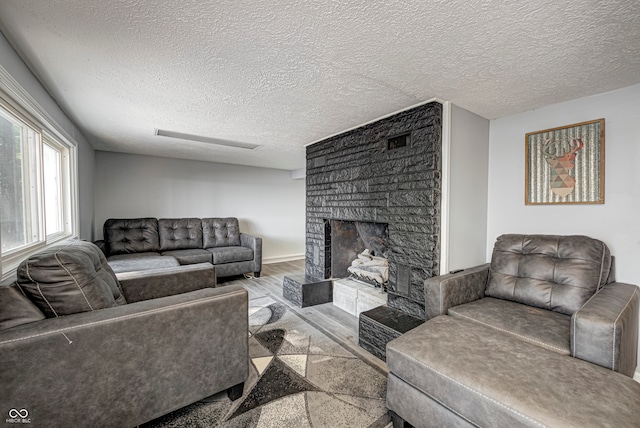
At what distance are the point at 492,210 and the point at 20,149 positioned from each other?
3.75 metres

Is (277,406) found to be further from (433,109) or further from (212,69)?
(433,109)

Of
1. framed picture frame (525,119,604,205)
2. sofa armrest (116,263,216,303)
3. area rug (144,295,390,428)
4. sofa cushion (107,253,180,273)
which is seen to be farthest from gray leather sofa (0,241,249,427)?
framed picture frame (525,119,604,205)

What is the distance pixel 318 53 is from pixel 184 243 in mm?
3714

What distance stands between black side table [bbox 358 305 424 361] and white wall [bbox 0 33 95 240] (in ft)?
8.71

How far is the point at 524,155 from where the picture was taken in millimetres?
2232

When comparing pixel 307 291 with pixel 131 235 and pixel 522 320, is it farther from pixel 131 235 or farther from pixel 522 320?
pixel 131 235

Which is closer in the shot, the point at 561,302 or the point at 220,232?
the point at 561,302

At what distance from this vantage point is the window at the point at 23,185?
1.51 metres

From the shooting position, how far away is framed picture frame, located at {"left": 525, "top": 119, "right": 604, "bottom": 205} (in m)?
1.87

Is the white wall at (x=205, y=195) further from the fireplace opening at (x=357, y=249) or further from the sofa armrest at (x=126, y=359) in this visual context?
the sofa armrest at (x=126, y=359)

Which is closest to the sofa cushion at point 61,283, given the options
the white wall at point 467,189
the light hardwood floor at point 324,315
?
the light hardwood floor at point 324,315

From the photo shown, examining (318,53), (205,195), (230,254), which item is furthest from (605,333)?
(205,195)

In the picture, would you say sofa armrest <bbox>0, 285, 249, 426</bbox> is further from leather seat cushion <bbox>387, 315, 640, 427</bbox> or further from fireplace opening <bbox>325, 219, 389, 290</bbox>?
fireplace opening <bbox>325, 219, 389, 290</bbox>

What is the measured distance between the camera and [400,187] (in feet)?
7.32
